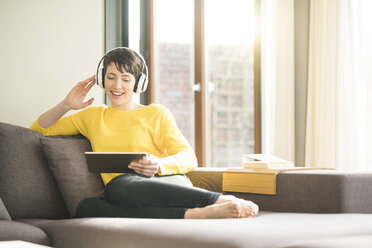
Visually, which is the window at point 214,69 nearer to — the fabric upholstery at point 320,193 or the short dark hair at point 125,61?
the short dark hair at point 125,61

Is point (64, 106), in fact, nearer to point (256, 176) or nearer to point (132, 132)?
point (132, 132)

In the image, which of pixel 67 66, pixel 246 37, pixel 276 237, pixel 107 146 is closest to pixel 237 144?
pixel 246 37

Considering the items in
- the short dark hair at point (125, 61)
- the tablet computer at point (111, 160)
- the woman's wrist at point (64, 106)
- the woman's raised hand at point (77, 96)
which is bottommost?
the tablet computer at point (111, 160)

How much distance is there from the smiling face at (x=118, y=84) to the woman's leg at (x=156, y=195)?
0.52 m

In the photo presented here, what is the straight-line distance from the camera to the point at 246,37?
3.65 metres

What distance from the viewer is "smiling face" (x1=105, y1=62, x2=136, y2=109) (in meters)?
2.21

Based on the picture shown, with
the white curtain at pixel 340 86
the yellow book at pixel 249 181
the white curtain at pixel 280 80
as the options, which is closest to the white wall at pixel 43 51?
the yellow book at pixel 249 181

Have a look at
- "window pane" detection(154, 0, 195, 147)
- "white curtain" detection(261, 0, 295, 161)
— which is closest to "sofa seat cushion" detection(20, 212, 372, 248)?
"white curtain" detection(261, 0, 295, 161)

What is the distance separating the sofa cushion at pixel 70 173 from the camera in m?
1.97

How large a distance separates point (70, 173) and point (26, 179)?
6.9 inches

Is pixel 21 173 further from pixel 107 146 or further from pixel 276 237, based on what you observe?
pixel 276 237

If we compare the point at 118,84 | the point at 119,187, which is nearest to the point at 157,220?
the point at 119,187

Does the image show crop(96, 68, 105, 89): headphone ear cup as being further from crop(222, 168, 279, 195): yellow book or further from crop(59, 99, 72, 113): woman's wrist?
crop(222, 168, 279, 195): yellow book

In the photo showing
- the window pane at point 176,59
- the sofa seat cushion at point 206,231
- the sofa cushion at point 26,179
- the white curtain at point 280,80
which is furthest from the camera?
the window pane at point 176,59
